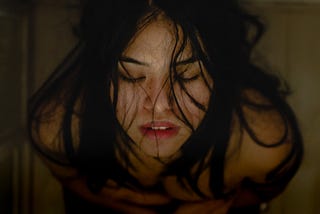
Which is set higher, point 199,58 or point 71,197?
point 199,58

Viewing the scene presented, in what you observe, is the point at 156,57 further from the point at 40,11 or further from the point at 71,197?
the point at 71,197

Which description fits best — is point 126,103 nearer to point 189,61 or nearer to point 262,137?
point 189,61

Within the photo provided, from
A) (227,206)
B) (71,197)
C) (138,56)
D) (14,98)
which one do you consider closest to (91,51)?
(138,56)

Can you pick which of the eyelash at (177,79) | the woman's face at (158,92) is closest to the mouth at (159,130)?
the woman's face at (158,92)

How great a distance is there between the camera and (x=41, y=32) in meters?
0.97

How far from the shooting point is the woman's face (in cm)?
94

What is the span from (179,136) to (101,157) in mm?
186

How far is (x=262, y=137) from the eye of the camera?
0.98 m

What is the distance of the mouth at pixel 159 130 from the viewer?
0.96 meters

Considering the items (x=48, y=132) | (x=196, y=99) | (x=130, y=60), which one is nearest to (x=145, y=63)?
(x=130, y=60)

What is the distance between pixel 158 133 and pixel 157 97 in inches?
3.3

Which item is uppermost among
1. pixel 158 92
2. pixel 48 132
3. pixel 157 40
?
pixel 157 40

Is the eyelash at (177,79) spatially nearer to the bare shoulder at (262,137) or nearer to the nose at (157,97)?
the nose at (157,97)

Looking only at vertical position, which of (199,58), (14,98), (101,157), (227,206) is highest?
(199,58)
